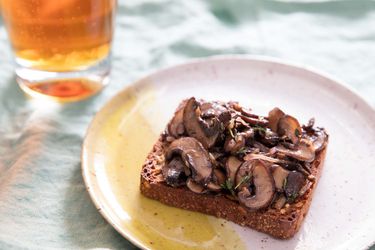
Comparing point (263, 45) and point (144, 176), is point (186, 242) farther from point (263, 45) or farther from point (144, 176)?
point (263, 45)

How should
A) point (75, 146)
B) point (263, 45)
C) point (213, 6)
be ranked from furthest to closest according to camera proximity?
point (213, 6), point (263, 45), point (75, 146)

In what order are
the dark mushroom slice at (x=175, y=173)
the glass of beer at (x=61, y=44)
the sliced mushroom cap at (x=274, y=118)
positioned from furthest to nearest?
the glass of beer at (x=61, y=44) → the sliced mushroom cap at (x=274, y=118) → the dark mushroom slice at (x=175, y=173)

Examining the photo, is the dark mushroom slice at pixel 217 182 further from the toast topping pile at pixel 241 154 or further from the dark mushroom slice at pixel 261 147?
the dark mushroom slice at pixel 261 147

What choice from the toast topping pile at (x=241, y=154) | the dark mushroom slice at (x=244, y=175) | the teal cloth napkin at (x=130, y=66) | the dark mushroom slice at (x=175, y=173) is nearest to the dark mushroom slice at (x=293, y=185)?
the toast topping pile at (x=241, y=154)

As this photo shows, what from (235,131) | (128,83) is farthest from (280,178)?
(128,83)

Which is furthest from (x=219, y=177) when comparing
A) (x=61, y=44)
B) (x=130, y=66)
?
(x=130, y=66)

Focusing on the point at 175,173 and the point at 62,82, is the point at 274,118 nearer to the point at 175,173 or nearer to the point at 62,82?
the point at 175,173
